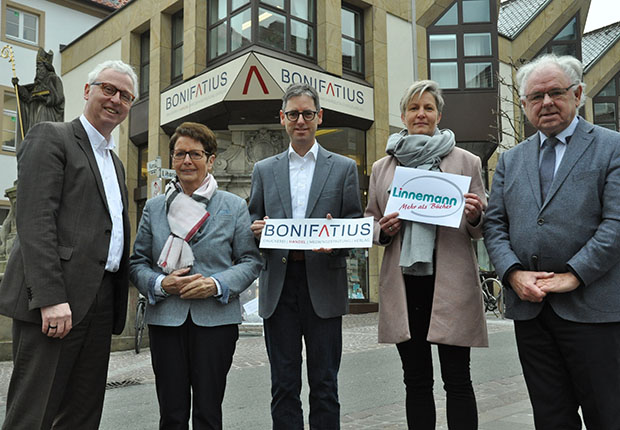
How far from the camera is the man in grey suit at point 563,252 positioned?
287 cm

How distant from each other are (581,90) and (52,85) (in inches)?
527

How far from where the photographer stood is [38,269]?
293cm

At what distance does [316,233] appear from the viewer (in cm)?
363

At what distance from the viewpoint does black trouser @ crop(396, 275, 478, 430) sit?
3568 millimetres

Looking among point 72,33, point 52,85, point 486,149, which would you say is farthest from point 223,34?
point 72,33

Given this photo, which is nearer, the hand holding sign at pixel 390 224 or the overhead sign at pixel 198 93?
the hand holding sign at pixel 390 224

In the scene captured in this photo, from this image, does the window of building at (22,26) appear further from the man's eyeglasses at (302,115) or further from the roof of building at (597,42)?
the man's eyeglasses at (302,115)

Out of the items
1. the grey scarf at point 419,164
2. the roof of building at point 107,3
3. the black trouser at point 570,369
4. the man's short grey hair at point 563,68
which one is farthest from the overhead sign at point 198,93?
the black trouser at point 570,369

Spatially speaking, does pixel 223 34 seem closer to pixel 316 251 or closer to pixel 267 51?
pixel 267 51

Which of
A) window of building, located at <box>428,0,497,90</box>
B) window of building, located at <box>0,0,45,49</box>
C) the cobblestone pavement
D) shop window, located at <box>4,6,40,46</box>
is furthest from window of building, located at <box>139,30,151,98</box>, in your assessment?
the cobblestone pavement

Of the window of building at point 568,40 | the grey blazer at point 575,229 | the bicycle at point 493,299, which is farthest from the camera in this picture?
the window of building at point 568,40

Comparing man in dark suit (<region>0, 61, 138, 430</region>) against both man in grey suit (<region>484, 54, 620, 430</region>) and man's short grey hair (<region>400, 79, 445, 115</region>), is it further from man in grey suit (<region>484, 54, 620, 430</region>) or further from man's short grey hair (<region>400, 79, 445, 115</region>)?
man in grey suit (<region>484, 54, 620, 430</region>)

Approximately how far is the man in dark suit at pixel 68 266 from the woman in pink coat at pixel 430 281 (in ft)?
5.24

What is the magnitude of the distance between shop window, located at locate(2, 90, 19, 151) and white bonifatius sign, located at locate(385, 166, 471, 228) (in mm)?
27120
